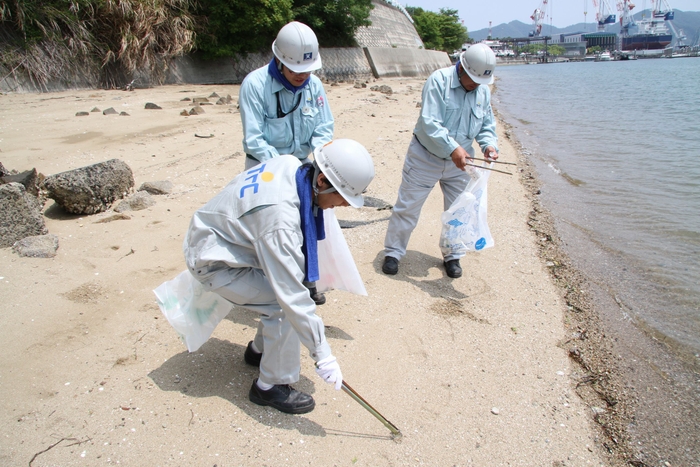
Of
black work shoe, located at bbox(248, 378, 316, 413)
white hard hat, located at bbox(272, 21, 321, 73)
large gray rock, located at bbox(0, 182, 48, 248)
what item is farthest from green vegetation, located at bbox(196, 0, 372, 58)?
black work shoe, located at bbox(248, 378, 316, 413)

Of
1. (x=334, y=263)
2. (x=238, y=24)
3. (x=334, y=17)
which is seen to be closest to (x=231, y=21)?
(x=238, y=24)

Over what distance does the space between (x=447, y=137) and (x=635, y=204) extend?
4327mm

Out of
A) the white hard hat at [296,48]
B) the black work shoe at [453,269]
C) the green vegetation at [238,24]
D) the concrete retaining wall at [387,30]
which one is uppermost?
the concrete retaining wall at [387,30]

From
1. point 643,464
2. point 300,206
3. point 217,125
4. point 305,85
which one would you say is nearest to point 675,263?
point 643,464

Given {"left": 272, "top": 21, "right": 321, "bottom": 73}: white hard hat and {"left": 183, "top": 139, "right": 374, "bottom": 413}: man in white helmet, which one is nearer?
→ {"left": 183, "top": 139, "right": 374, "bottom": 413}: man in white helmet

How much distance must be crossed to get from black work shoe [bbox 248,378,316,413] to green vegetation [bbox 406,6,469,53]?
5295 cm

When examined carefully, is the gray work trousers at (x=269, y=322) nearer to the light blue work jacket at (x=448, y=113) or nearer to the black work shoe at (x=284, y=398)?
the black work shoe at (x=284, y=398)

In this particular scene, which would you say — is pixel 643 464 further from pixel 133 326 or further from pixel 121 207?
pixel 121 207

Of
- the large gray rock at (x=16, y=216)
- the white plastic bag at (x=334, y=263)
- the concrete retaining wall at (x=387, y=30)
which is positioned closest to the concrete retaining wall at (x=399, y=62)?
the concrete retaining wall at (x=387, y=30)

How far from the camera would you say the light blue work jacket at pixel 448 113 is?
3682mm

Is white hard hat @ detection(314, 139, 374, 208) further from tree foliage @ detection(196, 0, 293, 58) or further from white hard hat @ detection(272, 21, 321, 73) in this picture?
tree foliage @ detection(196, 0, 293, 58)

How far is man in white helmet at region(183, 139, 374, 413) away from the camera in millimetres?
2012

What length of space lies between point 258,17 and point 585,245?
13.5 meters

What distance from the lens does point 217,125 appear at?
8719mm
